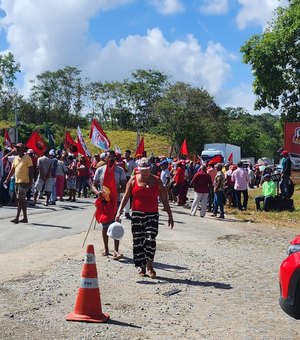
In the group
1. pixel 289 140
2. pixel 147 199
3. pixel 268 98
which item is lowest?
pixel 147 199

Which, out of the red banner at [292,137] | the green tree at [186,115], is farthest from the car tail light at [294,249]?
the green tree at [186,115]

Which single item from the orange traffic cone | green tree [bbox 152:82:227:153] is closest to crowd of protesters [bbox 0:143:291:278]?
the orange traffic cone

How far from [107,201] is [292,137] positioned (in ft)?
75.3

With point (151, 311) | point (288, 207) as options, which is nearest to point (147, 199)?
point (151, 311)

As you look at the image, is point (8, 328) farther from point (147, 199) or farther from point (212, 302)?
point (147, 199)

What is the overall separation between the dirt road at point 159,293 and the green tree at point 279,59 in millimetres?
23170

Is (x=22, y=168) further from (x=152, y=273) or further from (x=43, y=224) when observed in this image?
(x=152, y=273)

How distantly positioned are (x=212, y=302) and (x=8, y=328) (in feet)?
8.93

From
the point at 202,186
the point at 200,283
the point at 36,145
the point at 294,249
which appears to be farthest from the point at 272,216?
the point at 294,249

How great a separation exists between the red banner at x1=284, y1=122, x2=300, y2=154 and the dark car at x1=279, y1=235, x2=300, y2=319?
25579 millimetres

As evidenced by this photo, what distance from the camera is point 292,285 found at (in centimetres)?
548

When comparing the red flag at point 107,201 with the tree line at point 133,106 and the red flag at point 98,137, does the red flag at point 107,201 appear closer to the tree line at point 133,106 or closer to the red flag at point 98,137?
the red flag at point 98,137

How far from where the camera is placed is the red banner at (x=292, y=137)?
30375 mm

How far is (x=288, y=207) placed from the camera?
19.6m
